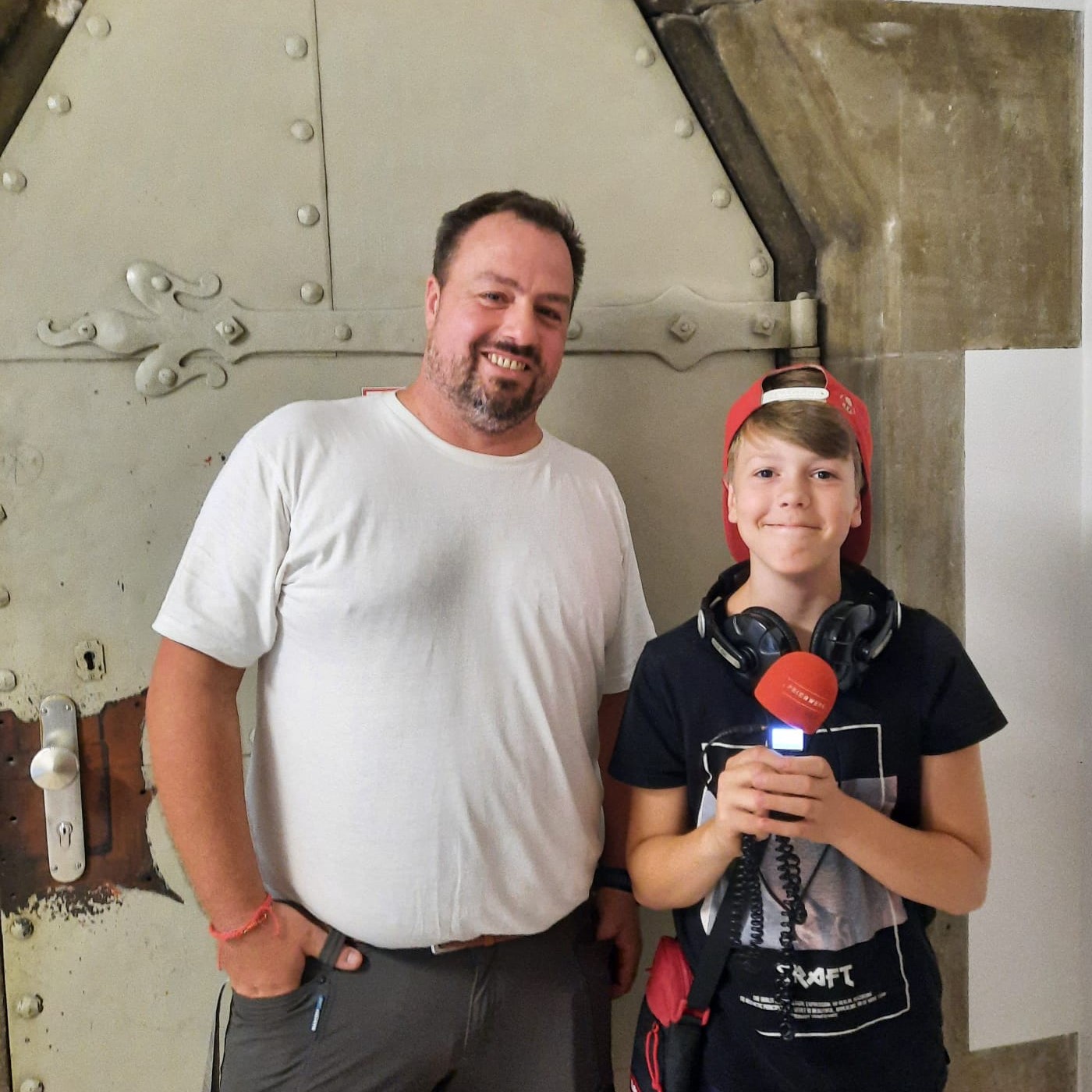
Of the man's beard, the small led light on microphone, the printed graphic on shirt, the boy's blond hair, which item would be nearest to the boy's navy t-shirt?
the printed graphic on shirt

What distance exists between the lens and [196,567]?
1.51 metres

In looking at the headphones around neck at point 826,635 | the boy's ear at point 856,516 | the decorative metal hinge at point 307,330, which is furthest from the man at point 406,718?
the boy's ear at point 856,516

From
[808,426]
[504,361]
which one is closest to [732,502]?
[808,426]

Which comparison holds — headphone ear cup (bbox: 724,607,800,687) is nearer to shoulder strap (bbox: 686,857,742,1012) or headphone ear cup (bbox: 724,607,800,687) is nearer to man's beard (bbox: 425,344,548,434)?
shoulder strap (bbox: 686,857,742,1012)

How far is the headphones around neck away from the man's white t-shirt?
389 mm

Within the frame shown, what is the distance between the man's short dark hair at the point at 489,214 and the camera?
1.65m

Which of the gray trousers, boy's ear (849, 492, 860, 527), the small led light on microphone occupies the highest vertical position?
boy's ear (849, 492, 860, 527)

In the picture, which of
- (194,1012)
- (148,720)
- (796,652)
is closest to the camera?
(796,652)

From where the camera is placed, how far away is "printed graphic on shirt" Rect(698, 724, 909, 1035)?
1303 mm

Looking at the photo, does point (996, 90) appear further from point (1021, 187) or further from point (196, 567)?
point (196, 567)

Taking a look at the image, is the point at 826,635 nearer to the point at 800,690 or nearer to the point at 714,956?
the point at 800,690

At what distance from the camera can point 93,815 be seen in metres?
1.90

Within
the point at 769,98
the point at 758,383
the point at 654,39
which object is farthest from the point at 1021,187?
the point at 758,383

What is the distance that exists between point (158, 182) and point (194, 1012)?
1.75 meters
